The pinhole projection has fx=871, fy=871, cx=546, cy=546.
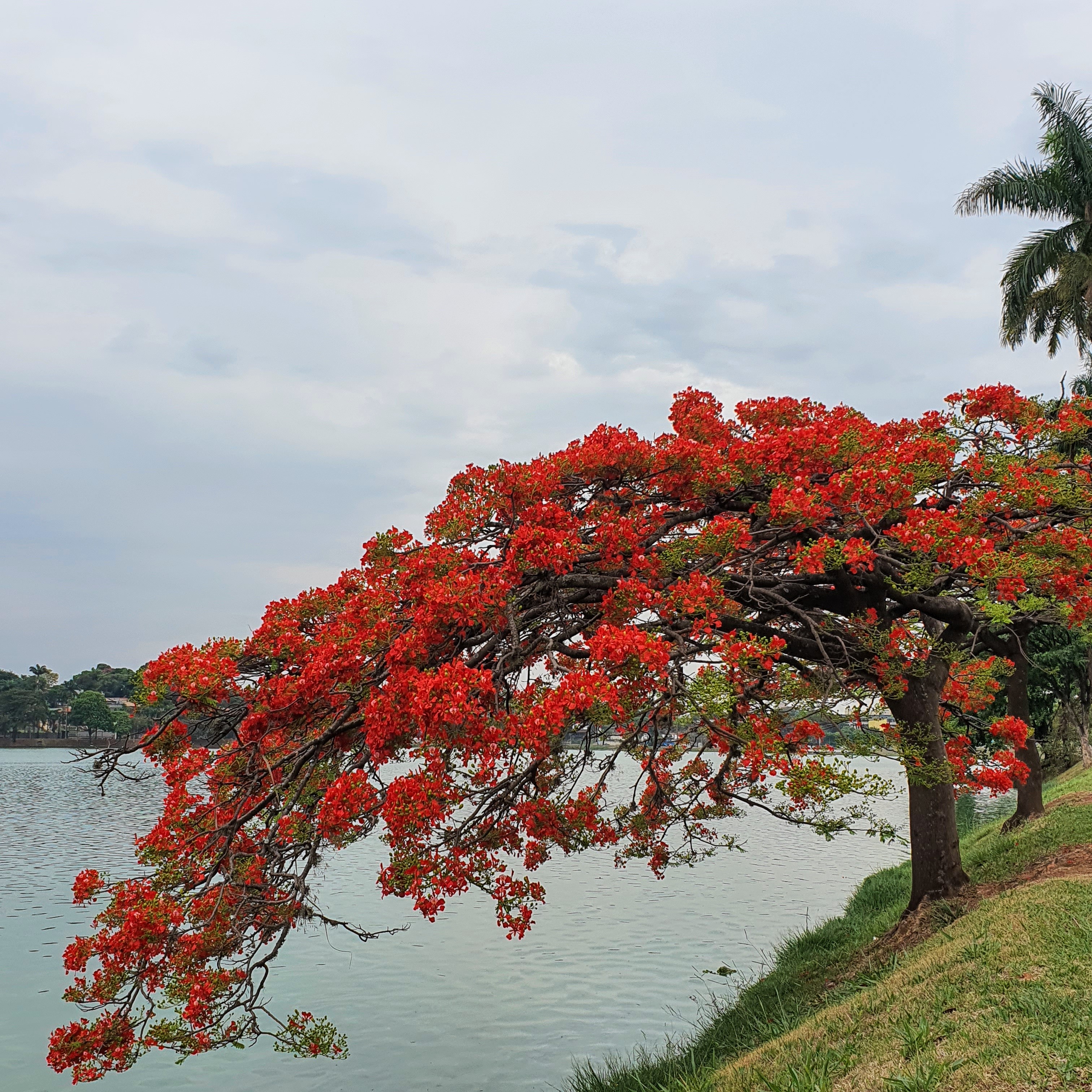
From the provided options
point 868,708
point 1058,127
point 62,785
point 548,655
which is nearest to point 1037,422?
point 868,708

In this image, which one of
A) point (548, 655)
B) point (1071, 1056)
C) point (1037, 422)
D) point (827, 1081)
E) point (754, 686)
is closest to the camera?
point (1071, 1056)

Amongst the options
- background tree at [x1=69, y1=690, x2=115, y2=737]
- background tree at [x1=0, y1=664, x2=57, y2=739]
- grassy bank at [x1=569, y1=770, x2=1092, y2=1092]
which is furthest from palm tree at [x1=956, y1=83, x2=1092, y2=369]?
background tree at [x1=0, y1=664, x2=57, y2=739]

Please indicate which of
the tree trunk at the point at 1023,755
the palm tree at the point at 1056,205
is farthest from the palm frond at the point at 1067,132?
the tree trunk at the point at 1023,755

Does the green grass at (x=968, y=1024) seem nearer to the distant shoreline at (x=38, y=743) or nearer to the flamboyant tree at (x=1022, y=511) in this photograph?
the flamboyant tree at (x=1022, y=511)

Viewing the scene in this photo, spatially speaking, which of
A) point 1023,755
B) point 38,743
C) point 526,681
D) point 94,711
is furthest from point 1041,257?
point 38,743

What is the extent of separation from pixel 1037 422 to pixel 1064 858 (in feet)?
22.1

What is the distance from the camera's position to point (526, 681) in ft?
32.0

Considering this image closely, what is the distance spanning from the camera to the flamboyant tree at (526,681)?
338 inches

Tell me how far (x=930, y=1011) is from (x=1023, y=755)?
14.8 metres

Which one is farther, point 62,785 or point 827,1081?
point 62,785

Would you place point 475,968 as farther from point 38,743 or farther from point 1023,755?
point 38,743

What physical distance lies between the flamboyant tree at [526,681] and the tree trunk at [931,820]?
49 mm

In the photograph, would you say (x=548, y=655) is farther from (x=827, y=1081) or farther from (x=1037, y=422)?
(x=1037, y=422)

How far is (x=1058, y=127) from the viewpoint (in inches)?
1048
